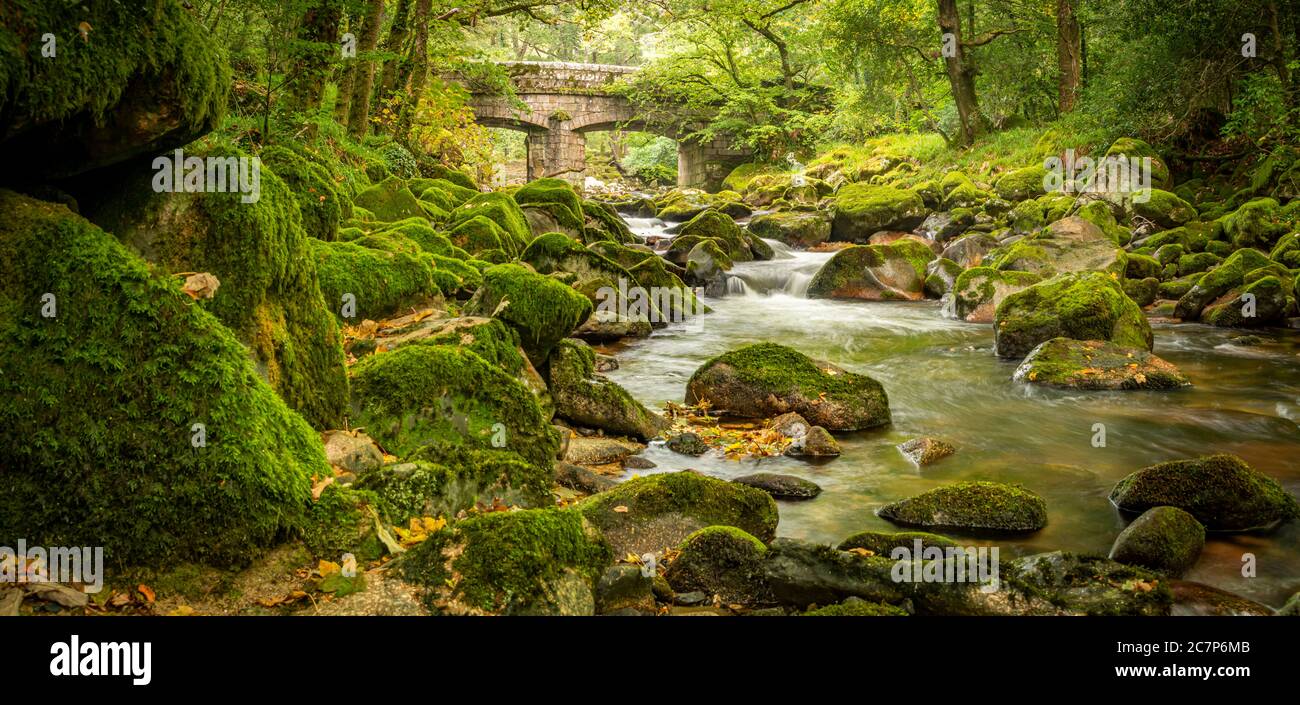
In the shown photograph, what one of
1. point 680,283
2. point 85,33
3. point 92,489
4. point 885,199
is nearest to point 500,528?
point 92,489

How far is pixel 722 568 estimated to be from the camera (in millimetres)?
4293

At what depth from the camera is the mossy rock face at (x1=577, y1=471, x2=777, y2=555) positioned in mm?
4836

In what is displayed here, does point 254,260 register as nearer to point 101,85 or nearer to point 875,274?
point 101,85

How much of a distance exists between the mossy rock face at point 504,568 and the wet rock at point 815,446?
431cm

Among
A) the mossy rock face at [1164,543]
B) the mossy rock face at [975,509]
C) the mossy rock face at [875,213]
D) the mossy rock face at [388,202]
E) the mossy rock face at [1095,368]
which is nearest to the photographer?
the mossy rock face at [1164,543]

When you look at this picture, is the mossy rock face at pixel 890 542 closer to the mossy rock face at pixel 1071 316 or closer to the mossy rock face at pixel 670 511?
the mossy rock face at pixel 670 511

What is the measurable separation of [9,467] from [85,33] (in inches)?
64.1

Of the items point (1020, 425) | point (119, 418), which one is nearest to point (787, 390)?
point (1020, 425)

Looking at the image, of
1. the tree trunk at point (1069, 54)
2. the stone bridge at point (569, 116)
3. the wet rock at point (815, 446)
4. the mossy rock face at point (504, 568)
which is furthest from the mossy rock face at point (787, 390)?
the stone bridge at point (569, 116)

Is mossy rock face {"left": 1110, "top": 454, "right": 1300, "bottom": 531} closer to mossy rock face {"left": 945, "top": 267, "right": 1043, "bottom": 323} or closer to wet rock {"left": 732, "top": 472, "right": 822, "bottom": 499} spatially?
wet rock {"left": 732, "top": 472, "right": 822, "bottom": 499}

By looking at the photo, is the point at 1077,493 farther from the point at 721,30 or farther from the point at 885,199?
the point at 721,30

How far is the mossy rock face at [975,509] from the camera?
19.3ft

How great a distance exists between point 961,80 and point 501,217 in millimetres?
18342

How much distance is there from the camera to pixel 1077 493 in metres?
6.81
